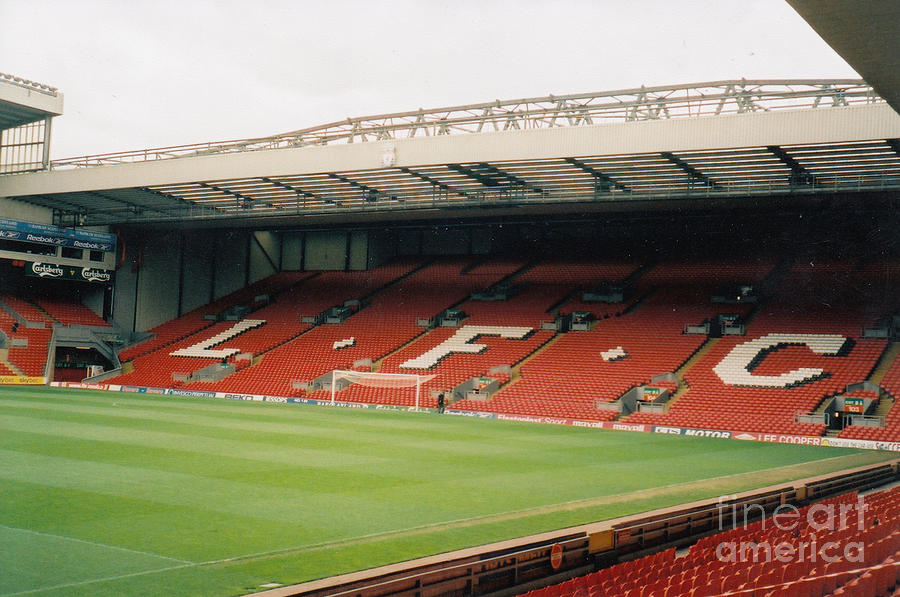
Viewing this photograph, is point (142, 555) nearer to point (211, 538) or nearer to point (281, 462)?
point (211, 538)

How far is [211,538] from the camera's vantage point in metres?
10.3

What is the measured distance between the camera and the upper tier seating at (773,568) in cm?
685

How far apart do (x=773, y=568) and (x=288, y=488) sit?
28.6 ft

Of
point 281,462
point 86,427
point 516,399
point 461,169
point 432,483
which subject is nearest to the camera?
point 432,483

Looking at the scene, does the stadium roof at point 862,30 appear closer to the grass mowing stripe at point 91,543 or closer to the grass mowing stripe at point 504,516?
the grass mowing stripe at point 504,516

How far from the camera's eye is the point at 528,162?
28578 mm

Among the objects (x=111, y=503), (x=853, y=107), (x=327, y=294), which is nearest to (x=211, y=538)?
(x=111, y=503)

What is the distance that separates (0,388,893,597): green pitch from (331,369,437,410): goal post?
28.7 feet

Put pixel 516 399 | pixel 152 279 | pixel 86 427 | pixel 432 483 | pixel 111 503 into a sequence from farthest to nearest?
pixel 152 279
pixel 516 399
pixel 86 427
pixel 432 483
pixel 111 503

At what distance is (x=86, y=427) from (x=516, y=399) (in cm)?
1595

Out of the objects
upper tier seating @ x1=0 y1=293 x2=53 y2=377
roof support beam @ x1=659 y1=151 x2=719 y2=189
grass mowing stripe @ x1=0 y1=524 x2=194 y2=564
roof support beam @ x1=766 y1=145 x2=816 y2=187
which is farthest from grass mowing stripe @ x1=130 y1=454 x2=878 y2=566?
upper tier seating @ x1=0 y1=293 x2=53 y2=377

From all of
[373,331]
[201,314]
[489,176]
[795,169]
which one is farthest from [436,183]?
[201,314]

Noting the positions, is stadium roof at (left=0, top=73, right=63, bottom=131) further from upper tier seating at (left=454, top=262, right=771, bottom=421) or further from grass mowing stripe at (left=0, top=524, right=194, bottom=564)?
grass mowing stripe at (left=0, top=524, right=194, bottom=564)

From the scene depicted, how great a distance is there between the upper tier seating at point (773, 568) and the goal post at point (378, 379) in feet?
83.8
